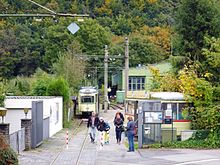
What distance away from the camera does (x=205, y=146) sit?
3116cm

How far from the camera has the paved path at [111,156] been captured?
83.0 feet

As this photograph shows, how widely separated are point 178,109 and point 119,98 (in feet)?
201

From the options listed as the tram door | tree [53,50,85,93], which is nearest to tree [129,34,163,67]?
tree [53,50,85,93]

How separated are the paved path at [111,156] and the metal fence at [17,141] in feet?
1.19

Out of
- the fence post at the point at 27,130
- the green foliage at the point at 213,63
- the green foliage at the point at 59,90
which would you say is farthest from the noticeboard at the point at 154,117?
the green foliage at the point at 59,90

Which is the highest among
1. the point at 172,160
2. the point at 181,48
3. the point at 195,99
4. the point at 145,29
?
the point at 145,29

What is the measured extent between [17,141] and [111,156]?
162 inches

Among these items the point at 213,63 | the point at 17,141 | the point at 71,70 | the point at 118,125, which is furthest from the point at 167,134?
the point at 71,70

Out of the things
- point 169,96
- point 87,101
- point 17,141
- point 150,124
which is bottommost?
point 17,141

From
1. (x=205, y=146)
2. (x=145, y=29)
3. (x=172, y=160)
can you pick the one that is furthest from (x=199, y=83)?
(x=145, y=29)

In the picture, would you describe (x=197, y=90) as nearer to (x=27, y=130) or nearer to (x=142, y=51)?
(x=27, y=130)

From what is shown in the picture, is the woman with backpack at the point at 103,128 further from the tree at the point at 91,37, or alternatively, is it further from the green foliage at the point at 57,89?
the tree at the point at 91,37

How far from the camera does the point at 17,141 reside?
26906mm

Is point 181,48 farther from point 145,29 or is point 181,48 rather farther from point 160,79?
point 145,29
